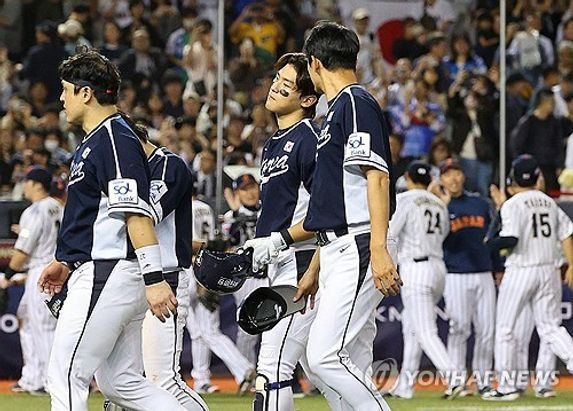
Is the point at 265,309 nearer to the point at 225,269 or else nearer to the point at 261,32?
the point at 225,269

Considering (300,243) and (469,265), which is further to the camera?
(469,265)

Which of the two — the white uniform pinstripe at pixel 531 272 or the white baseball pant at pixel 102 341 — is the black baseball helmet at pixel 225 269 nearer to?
the white baseball pant at pixel 102 341

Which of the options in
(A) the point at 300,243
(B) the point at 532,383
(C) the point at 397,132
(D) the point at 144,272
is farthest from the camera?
(C) the point at 397,132

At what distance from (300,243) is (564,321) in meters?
6.93

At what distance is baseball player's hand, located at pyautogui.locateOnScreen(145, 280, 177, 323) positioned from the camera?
6.60 m

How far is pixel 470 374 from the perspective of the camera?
14.1 m

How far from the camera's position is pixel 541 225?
1285 centimetres

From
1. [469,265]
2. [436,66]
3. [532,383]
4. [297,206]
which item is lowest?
[532,383]

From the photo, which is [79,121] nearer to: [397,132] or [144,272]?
[144,272]

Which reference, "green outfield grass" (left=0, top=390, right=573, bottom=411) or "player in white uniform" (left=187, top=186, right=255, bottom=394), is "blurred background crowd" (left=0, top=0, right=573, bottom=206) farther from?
"green outfield grass" (left=0, top=390, right=573, bottom=411)

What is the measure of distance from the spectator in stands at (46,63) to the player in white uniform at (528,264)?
757 centimetres

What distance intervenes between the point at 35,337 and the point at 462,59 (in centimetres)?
741

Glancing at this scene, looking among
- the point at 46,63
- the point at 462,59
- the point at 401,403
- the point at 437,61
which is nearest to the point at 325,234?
the point at 401,403

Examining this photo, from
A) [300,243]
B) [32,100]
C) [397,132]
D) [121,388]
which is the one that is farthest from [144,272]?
[32,100]
